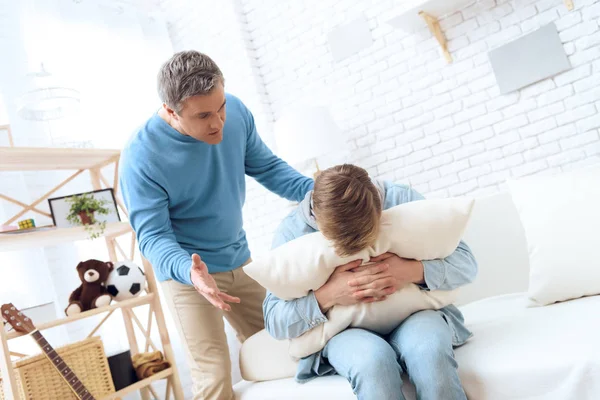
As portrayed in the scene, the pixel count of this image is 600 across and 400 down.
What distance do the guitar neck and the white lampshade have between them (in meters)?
1.52

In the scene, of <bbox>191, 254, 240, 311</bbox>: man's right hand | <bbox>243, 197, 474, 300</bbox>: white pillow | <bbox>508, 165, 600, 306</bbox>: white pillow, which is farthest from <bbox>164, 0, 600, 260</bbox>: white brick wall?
<bbox>191, 254, 240, 311</bbox>: man's right hand

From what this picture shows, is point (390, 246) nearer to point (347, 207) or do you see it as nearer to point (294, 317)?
point (347, 207)

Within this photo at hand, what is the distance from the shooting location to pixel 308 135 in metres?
3.03

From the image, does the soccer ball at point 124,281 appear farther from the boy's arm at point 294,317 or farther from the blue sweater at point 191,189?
the boy's arm at point 294,317

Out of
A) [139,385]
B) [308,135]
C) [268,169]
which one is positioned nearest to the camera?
[268,169]

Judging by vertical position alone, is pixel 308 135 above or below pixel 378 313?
above

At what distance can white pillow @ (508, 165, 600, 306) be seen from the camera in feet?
5.48

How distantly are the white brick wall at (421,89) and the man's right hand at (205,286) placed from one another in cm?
198

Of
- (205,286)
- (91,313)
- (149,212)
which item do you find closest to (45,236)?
(91,313)

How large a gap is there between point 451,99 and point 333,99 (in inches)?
29.4

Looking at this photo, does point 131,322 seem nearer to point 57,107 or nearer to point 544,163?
point 57,107

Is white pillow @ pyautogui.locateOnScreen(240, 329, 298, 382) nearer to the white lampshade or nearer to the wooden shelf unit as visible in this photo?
the wooden shelf unit

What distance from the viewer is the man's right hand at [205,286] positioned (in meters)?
1.38

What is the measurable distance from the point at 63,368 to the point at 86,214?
2.29 ft
